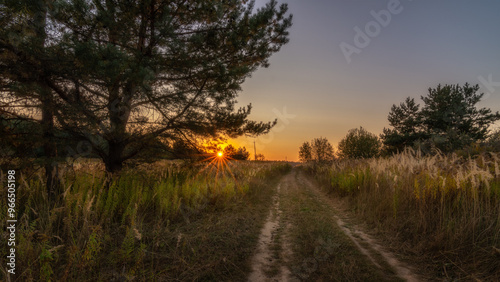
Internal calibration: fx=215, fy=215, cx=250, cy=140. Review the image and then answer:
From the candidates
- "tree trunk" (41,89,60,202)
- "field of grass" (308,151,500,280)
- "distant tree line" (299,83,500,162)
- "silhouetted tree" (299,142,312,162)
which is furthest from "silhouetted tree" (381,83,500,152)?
"silhouetted tree" (299,142,312,162)

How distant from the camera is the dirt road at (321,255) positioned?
303cm

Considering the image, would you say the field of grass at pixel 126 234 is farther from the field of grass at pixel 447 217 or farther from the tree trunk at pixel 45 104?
the field of grass at pixel 447 217

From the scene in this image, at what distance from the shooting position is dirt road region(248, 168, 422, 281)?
Result: 3027mm

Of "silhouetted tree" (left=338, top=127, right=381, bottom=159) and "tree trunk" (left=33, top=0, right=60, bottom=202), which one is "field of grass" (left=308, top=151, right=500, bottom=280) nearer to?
"tree trunk" (left=33, top=0, right=60, bottom=202)

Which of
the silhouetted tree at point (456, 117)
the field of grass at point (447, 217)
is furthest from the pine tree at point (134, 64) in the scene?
the silhouetted tree at point (456, 117)

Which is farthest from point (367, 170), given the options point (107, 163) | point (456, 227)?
point (107, 163)

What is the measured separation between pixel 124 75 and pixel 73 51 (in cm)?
109

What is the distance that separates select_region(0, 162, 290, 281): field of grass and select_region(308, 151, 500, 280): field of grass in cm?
294

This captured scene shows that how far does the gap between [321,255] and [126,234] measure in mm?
3025

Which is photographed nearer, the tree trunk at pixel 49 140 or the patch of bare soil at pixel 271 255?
the patch of bare soil at pixel 271 255

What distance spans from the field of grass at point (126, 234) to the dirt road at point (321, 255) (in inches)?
13.9

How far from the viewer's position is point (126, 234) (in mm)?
3006

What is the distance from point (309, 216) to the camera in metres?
6.34

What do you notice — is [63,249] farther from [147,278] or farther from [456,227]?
[456,227]
